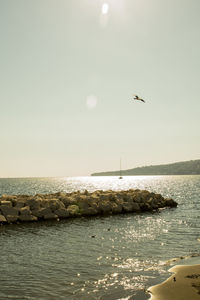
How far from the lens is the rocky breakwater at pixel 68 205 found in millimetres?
29031

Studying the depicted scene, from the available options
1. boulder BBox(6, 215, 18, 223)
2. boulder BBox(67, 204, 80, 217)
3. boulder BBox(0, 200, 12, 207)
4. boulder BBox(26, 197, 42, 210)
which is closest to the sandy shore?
boulder BBox(6, 215, 18, 223)

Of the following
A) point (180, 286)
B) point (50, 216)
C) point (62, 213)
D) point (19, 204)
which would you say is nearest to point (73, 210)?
point (62, 213)

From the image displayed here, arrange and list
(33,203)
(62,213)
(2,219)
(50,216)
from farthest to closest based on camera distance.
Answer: (62,213) < (33,203) < (50,216) < (2,219)

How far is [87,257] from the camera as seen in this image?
16516 mm

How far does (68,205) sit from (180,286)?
2408 cm

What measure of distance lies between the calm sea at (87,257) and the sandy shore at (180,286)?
1.67 feet

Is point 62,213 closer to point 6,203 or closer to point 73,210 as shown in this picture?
point 73,210

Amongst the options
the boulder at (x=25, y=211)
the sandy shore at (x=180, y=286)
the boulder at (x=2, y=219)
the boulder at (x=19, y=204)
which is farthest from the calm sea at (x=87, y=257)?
the boulder at (x=19, y=204)

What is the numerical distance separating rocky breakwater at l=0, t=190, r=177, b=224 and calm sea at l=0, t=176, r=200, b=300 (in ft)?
8.65

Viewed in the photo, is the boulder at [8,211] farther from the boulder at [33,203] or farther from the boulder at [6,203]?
the boulder at [33,203]

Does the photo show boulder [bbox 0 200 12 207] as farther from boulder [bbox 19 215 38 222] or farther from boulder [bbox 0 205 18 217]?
boulder [bbox 19 215 38 222]

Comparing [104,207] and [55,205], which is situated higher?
[55,205]

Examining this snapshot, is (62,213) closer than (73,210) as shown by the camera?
Yes

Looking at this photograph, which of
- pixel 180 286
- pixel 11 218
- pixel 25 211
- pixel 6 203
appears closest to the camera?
pixel 180 286
